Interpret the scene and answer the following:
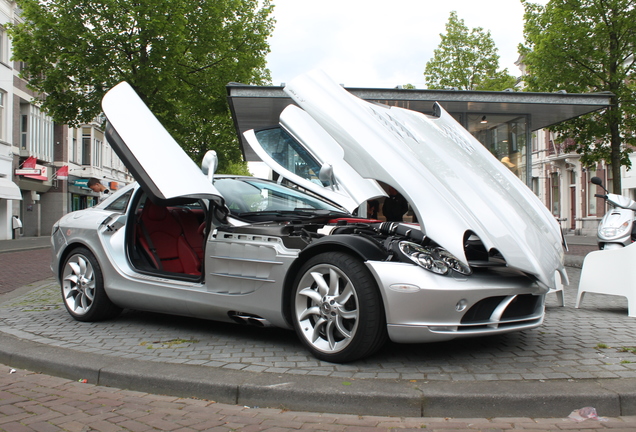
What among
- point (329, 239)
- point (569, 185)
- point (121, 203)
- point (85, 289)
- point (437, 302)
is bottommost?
point (85, 289)

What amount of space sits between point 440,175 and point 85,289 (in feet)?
11.2

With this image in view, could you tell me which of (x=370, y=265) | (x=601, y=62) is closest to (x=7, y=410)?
(x=370, y=265)

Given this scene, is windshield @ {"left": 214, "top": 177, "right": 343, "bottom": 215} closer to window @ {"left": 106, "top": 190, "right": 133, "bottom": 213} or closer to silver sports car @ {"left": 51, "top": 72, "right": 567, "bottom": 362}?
silver sports car @ {"left": 51, "top": 72, "right": 567, "bottom": 362}

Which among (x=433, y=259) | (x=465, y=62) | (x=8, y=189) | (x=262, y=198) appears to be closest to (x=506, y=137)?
(x=262, y=198)

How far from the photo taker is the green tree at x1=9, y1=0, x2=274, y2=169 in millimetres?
18047

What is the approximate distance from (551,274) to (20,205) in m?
32.6

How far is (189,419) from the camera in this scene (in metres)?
3.08

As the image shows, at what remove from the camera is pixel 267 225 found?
438 centimetres

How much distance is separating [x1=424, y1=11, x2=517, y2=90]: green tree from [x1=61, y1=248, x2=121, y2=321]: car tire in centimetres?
2602

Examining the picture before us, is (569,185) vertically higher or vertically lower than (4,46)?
lower

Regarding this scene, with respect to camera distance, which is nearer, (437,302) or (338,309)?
(437,302)

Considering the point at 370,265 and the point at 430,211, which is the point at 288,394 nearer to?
the point at 370,265

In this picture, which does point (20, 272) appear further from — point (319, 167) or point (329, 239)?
point (329, 239)

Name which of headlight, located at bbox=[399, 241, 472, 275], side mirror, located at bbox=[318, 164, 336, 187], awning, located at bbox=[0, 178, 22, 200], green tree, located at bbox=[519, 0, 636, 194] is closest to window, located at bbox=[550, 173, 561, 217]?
green tree, located at bbox=[519, 0, 636, 194]
